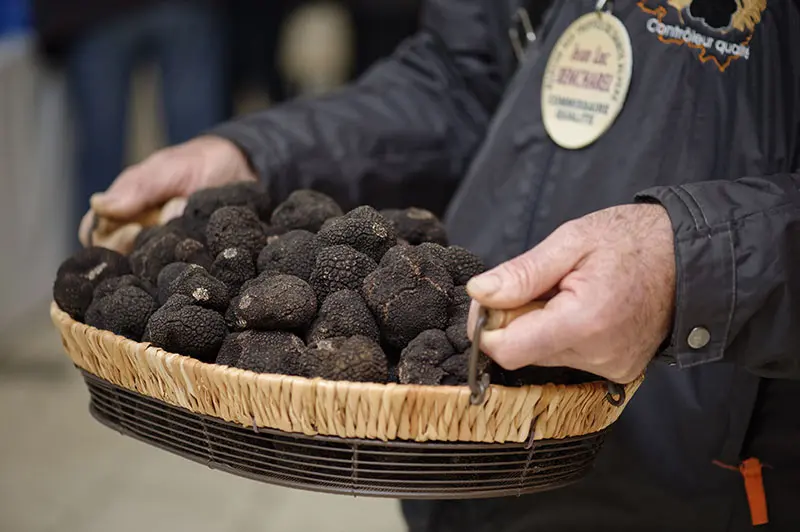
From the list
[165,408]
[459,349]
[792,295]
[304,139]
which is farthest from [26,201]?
[792,295]

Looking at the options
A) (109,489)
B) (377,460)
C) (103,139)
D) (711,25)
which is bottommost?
(109,489)

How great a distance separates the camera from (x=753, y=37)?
2.21 feet

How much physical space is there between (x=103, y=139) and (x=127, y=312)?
1685 mm

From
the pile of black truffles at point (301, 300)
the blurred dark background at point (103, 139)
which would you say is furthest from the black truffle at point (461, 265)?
the blurred dark background at point (103, 139)

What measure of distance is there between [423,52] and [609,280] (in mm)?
599

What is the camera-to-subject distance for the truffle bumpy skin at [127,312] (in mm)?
632

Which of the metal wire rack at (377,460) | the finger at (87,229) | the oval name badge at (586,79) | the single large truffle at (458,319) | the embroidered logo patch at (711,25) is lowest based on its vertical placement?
the metal wire rack at (377,460)

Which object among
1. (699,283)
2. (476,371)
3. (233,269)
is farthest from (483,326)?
(233,269)

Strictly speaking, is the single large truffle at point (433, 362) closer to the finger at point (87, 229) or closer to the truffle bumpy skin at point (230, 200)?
the truffle bumpy skin at point (230, 200)

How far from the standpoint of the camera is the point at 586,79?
2.48 feet

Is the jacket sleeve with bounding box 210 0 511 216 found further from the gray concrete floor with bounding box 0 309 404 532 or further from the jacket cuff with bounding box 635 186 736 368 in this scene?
the jacket cuff with bounding box 635 186 736 368

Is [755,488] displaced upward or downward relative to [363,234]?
downward

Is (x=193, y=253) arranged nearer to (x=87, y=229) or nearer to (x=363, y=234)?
(x=363, y=234)

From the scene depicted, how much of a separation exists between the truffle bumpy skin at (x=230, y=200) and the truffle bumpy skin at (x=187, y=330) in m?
0.17
